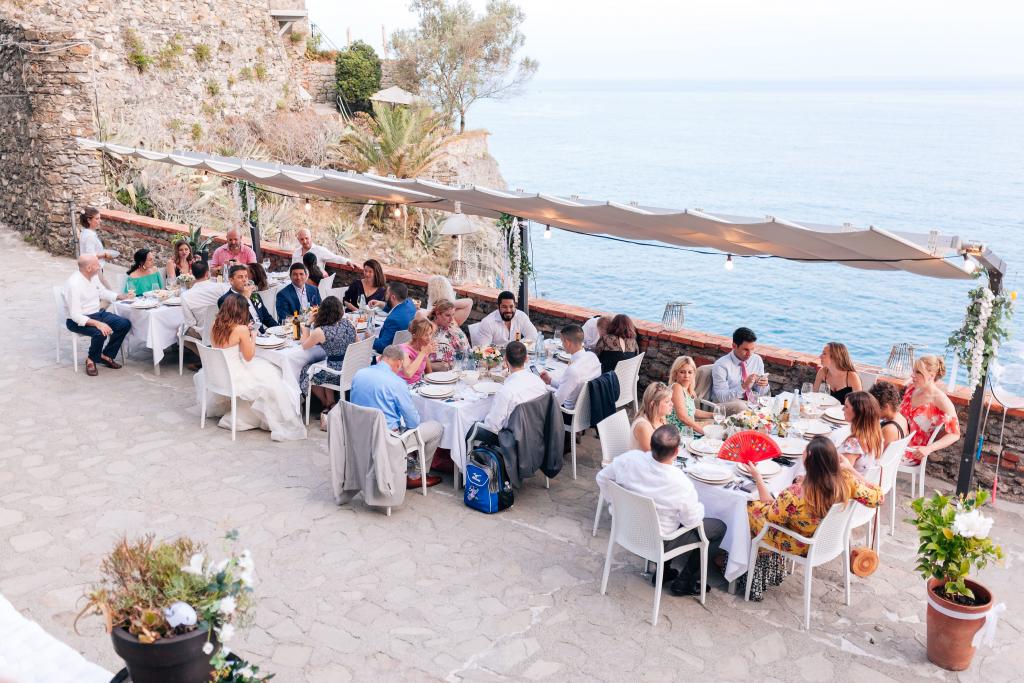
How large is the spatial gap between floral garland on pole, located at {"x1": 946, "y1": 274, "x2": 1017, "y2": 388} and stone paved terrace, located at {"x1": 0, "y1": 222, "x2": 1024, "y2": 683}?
1278 mm

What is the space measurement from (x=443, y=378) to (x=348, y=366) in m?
1.25

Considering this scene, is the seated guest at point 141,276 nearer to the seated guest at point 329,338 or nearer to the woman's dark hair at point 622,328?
the seated guest at point 329,338

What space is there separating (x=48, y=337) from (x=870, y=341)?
35.9 meters

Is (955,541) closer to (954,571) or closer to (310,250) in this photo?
(954,571)

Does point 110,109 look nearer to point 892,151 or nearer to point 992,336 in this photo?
point 992,336

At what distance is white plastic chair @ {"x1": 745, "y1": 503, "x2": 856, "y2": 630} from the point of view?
489cm

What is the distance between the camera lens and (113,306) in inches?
373

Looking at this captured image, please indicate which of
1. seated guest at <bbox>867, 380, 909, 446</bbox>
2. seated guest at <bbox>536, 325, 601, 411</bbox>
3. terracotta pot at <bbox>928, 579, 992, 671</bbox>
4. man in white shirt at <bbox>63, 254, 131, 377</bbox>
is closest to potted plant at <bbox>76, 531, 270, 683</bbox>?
terracotta pot at <bbox>928, 579, 992, 671</bbox>

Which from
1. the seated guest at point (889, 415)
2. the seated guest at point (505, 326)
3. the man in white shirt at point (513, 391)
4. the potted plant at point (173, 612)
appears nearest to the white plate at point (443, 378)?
the man in white shirt at point (513, 391)

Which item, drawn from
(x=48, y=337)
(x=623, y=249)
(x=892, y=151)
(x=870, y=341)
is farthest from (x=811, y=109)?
(x=48, y=337)

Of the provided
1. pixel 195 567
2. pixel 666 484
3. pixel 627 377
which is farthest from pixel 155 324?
pixel 195 567

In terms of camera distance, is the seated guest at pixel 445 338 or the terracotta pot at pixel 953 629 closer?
the terracotta pot at pixel 953 629

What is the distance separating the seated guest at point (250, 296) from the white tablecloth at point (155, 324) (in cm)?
67

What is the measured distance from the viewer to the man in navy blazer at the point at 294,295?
9023mm
